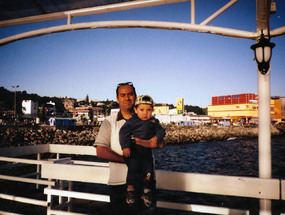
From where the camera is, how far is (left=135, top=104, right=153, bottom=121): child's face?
1.73m

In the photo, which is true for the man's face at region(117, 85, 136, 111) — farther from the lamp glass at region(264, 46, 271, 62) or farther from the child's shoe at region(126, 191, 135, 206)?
the lamp glass at region(264, 46, 271, 62)

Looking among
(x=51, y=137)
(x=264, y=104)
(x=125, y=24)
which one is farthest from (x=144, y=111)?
(x=51, y=137)

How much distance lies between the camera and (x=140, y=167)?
1666 mm

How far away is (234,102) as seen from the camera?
103312 mm

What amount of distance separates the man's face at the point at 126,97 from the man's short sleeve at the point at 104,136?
8.9 inches

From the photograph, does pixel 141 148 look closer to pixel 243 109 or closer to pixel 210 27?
pixel 210 27

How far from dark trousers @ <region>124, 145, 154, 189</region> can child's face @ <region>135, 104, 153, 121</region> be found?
0.26 metres

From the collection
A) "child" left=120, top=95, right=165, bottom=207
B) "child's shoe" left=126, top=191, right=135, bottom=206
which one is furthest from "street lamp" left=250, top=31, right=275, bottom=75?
"child's shoe" left=126, top=191, right=135, bottom=206

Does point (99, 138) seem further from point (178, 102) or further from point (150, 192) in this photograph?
point (178, 102)

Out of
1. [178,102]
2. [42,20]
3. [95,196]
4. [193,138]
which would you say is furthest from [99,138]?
[178,102]

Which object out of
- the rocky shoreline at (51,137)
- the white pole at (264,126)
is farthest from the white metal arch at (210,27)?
the rocky shoreline at (51,137)

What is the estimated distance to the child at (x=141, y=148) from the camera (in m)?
1.62

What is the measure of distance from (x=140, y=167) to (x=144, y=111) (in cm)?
47

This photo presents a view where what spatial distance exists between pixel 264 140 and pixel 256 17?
4.69 ft
